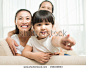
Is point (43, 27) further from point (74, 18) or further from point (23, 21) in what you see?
point (74, 18)

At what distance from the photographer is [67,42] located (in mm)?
532

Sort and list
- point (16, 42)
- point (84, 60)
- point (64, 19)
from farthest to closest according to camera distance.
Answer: point (64, 19)
point (16, 42)
point (84, 60)

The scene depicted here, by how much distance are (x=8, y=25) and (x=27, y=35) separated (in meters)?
2.37

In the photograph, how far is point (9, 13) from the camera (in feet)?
10.6

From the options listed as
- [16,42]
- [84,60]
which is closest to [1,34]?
[16,42]

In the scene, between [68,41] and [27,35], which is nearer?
[68,41]

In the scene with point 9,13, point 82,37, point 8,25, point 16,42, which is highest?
point 9,13

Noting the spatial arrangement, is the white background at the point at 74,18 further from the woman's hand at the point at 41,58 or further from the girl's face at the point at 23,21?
the woman's hand at the point at 41,58

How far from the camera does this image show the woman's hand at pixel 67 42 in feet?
1.67

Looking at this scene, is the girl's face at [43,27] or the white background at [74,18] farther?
the white background at [74,18]

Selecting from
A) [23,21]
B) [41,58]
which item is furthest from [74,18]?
[41,58]

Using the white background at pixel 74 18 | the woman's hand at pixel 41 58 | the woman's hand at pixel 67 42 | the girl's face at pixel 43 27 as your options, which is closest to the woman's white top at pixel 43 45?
the girl's face at pixel 43 27

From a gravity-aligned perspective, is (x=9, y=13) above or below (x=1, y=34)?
above

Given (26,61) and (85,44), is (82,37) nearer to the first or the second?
(85,44)
